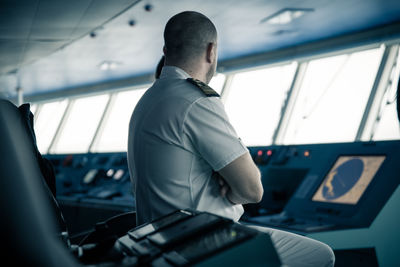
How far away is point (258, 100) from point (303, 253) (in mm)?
5101

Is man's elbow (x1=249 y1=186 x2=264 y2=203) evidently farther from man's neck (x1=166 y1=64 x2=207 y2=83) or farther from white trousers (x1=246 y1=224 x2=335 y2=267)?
man's neck (x1=166 y1=64 x2=207 y2=83)

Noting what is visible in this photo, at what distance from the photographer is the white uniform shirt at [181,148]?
1322mm

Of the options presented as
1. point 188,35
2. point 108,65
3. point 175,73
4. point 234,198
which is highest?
point 108,65

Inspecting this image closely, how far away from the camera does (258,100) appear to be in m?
6.43

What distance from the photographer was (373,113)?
508 cm

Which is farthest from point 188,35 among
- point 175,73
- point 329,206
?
point 329,206

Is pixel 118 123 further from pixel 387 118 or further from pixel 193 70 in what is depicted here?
pixel 193 70

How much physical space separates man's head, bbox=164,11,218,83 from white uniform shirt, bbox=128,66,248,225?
64 mm

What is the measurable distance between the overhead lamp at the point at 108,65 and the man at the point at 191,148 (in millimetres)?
5443

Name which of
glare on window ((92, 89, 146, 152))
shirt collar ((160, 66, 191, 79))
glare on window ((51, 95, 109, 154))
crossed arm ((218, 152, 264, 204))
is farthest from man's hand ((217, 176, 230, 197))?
glare on window ((51, 95, 109, 154))

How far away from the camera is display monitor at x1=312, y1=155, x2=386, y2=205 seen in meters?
2.25

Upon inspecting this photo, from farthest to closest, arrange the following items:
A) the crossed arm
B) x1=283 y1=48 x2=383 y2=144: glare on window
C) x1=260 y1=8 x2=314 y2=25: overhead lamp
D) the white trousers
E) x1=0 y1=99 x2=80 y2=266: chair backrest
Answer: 1. x1=283 y1=48 x2=383 y2=144: glare on window
2. x1=260 y1=8 x2=314 y2=25: overhead lamp
3. the white trousers
4. the crossed arm
5. x1=0 y1=99 x2=80 y2=266: chair backrest

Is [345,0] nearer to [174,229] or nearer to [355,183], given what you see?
[355,183]

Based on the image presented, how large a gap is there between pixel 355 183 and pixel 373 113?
3.10 metres
